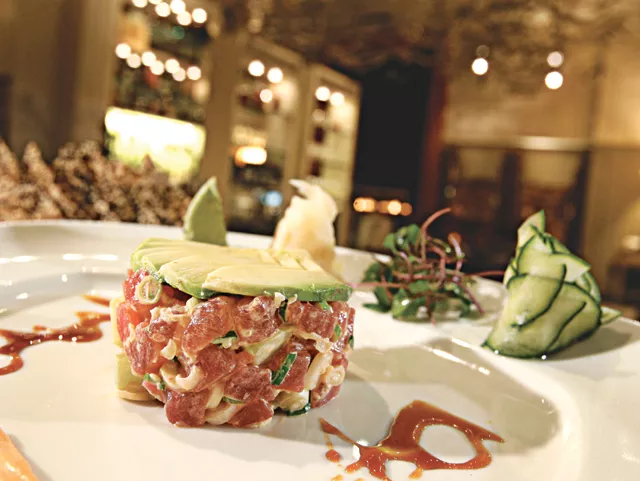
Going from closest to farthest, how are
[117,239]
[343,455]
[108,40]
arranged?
[343,455] < [117,239] < [108,40]

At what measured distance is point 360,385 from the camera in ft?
4.39

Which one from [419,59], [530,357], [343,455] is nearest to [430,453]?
[343,455]

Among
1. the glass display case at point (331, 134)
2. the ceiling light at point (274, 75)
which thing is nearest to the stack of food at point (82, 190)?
the ceiling light at point (274, 75)

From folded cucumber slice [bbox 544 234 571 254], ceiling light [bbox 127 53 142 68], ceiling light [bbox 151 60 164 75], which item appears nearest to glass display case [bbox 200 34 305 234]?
ceiling light [bbox 151 60 164 75]

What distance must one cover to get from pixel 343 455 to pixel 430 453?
0.57ft

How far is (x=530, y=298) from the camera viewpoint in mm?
1411

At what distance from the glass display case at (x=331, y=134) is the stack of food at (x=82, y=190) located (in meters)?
5.01

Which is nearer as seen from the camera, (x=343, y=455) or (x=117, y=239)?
(x=343, y=455)

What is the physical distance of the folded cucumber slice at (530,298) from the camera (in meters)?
1.40

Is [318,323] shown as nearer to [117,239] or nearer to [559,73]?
[117,239]

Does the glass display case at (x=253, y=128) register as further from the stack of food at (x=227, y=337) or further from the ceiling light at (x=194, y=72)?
the stack of food at (x=227, y=337)

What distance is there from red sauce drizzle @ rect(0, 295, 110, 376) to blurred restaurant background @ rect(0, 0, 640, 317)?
145 inches

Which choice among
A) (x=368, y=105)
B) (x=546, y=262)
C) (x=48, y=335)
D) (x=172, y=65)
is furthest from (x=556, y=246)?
(x=368, y=105)

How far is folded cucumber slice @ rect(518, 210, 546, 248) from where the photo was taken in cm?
153
